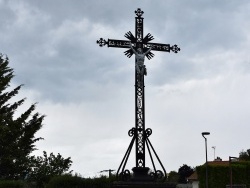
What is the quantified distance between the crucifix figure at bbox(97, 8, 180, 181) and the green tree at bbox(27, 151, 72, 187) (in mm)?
18904

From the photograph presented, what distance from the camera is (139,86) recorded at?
19.6 metres

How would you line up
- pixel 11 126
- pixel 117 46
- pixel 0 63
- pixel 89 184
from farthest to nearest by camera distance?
pixel 0 63
pixel 11 126
pixel 89 184
pixel 117 46

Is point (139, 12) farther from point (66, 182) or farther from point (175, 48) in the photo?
point (66, 182)

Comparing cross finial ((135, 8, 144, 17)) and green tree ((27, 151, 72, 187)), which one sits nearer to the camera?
cross finial ((135, 8, 144, 17))

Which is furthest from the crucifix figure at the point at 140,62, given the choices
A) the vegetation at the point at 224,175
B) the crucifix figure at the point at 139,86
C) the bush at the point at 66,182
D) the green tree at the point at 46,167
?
the vegetation at the point at 224,175

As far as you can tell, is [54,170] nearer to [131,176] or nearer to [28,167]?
[28,167]

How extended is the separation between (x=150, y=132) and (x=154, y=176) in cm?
179

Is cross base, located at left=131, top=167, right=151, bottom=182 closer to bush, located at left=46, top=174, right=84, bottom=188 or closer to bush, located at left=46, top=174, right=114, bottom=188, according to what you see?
bush, located at left=46, top=174, right=114, bottom=188

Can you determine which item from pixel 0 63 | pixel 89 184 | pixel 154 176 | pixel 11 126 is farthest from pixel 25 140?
pixel 154 176

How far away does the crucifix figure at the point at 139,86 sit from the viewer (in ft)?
60.6

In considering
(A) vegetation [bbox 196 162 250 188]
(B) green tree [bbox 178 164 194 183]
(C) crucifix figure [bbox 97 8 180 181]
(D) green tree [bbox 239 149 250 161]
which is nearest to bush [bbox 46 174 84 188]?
(C) crucifix figure [bbox 97 8 180 181]

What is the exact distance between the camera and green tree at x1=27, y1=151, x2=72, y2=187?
3770 centimetres

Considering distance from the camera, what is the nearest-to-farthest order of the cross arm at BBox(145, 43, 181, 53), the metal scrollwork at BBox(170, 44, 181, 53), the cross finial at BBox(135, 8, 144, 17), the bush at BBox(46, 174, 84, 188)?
the cross finial at BBox(135, 8, 144, 17) < the cross arm at BBox(145, 43, 181, 53) < the metal scrollwork at BBox(170, 44, 181, 53) < the bush at BBox(46, 174, 84, 188)

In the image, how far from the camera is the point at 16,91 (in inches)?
1535
